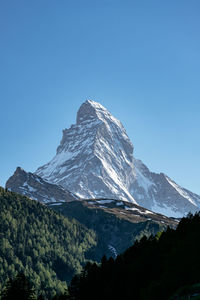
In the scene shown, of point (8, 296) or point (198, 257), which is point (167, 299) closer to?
point (198, 257)

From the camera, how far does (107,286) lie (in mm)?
75500

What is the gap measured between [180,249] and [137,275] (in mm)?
18598

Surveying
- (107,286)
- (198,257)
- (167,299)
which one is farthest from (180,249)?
(107,286)

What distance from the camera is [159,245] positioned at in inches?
3233

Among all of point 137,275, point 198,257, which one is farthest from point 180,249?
point 137,275

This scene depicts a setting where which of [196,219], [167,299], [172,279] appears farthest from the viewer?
[196,219]

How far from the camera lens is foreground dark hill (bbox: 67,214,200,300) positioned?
48906 millimetres

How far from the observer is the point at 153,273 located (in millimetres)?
68312

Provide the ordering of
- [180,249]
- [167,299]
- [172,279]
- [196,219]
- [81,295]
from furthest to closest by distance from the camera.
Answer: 1. [196,219]
2. [81,295]
3. [180,249]
4. [172,279]
5. [167,299]

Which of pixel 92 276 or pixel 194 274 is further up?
pixel 92 276

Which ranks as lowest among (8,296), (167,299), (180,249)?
(167,299)

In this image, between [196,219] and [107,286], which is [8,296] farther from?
[196,219]

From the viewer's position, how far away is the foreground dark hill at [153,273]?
48906 mm

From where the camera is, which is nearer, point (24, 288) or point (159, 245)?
point (24, 288)
